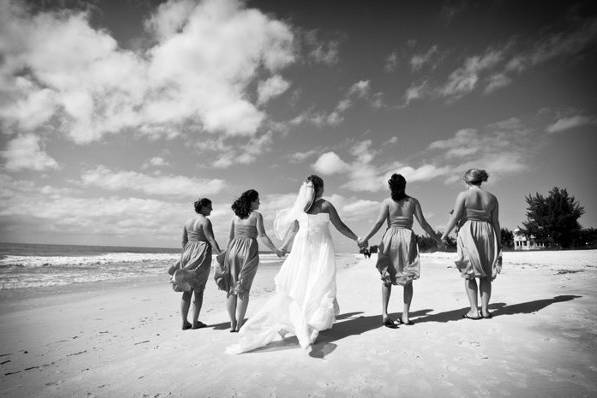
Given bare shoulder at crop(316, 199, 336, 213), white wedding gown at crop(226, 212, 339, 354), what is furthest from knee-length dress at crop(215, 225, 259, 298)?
bare shoulder at crop(316, 199, 336, 213)

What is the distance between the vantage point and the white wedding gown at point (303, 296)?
13.1ft

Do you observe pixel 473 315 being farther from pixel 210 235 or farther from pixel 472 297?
pixel 210 235

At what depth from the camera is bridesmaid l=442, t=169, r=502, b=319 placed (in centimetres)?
486

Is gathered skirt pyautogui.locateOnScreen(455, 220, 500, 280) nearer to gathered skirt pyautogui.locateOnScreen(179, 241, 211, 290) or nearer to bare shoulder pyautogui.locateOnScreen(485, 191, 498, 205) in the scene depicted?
bare shoulder pyautogui.locateOnScreen(485, 191, 498, 205)

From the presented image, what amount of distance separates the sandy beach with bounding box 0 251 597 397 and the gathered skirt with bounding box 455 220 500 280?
0.76 m

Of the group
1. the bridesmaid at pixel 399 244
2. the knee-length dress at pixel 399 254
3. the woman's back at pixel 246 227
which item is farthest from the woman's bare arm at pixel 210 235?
the knee-length dress at pixel 399 254

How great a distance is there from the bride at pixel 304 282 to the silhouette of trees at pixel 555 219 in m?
48.4

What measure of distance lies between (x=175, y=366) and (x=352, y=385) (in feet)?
Answer: 7.14

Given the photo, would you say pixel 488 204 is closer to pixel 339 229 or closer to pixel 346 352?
pixel 339 229

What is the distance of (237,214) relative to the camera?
5.26 metres

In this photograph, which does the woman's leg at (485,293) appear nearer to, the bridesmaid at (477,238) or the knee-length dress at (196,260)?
the bridesmaid at (477,238)

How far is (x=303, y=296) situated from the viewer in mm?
4281

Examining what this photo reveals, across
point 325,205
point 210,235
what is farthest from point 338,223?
point 210,235

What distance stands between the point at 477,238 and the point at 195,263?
5.01m
